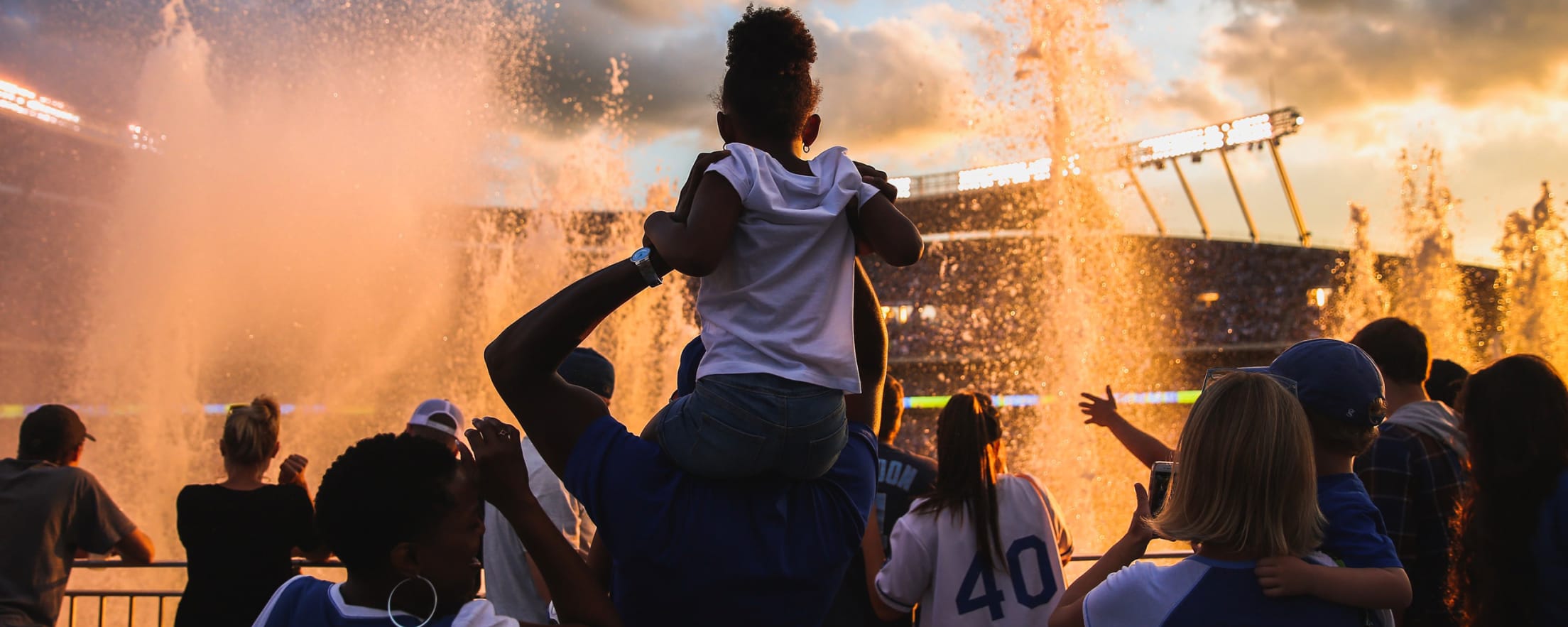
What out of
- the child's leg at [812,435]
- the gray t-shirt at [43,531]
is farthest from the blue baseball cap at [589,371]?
the gray t-shirt at [43,531]

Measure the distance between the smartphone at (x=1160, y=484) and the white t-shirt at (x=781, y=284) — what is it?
2.29 feet

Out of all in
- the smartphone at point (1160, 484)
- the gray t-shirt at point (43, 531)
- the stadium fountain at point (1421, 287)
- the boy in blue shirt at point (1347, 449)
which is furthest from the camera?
the stadium fountain at point (1421, 287)

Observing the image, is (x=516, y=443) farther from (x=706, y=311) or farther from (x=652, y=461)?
(x=706, y=311)

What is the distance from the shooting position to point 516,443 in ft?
6.13

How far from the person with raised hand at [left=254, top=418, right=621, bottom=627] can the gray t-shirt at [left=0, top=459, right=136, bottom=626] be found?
312 centimetres

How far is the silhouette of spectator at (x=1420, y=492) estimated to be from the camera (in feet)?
10.1

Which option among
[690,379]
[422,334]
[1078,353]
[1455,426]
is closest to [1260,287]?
[1078,353]

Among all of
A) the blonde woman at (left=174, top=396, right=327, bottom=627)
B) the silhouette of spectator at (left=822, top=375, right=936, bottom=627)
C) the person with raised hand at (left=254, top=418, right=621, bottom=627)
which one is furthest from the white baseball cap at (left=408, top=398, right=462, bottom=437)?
the person with raised hand at (left=254, top=418, right=621, bottom=627)

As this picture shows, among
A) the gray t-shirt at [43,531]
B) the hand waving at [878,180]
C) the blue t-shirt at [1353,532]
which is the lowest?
the gray t-shirt at [43,531]

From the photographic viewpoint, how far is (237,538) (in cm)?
375

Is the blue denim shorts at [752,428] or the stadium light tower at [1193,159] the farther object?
the stadium light tower at [1193,159]

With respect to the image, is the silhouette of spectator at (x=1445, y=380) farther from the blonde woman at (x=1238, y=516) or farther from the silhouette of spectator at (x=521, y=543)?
the silhouette of spectator at (x=521, y=543)

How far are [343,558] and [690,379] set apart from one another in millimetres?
685

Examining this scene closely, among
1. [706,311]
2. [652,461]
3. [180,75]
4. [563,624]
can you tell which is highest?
[180,75]
